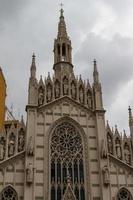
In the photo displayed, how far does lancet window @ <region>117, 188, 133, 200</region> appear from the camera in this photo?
2675 cm

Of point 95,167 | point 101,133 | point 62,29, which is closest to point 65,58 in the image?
point 62,29

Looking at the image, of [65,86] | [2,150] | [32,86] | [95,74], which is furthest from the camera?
[95,74]

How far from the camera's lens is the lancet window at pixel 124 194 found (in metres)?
26.8

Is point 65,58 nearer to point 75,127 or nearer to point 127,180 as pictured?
point 75,127

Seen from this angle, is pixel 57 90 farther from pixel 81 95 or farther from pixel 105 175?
pixel 105 175

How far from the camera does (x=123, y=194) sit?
26.9 m

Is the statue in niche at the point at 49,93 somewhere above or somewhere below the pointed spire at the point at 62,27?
below

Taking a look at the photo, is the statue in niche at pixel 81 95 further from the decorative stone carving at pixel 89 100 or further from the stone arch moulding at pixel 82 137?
the stone arch moulding at pixel 82 137

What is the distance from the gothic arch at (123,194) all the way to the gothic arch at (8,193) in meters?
7.32

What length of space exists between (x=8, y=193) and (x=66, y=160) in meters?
4.90

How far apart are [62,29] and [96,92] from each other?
380 inches

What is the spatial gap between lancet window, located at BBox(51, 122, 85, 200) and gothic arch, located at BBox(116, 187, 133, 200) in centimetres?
261

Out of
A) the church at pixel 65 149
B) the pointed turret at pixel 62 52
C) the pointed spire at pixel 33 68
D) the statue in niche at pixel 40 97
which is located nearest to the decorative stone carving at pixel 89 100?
the church at pixel 65 149

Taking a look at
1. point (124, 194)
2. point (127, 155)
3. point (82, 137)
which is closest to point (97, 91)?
point (82, 137)
